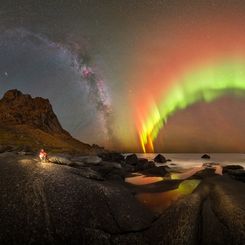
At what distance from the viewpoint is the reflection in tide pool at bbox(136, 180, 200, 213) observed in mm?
15371

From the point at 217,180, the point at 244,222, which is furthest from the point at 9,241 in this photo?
the point at 217,180

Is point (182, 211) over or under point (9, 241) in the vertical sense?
over

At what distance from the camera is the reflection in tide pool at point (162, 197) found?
15.4 meters

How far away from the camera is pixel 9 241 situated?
10523mm

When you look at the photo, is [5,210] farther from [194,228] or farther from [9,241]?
[194,228]

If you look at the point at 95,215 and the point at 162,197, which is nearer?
the point at 95,215

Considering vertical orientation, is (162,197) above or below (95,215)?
below

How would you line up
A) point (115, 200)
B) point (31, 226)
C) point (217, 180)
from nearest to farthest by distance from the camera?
1. point (31, 226)
2. point (115, 200)
3. point (217, 180)

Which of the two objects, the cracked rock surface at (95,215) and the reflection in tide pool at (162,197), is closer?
the cracked rock surface at (95,215)

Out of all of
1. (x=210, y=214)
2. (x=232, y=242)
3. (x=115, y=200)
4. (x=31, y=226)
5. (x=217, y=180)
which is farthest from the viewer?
(x=217, y=180)

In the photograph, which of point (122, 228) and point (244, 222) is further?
point (122, 228)

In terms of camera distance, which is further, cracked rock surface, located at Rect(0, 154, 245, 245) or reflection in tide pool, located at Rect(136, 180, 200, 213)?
reflection in tide pool, located at Rect(136, 180, 200, 213)

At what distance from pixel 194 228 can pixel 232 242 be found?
1677 millimetres

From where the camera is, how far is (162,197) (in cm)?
A: 1781
